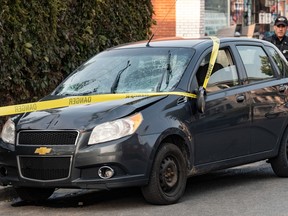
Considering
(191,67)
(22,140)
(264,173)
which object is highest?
(191,67)

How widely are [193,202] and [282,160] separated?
1749mm

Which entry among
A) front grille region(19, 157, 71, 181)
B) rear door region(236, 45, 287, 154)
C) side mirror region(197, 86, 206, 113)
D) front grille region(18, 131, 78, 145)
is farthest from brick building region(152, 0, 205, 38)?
front grille region(19, 157, 71, 181)

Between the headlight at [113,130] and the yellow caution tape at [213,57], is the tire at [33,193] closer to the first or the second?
the headlight at [113,130]

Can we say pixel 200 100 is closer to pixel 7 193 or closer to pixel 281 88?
pixel 281 88

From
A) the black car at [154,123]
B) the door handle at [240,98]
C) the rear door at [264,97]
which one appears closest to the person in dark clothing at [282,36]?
the rear door at [264,97]

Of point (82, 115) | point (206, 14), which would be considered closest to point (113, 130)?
point (82, 115)

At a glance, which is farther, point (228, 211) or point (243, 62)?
point (243, 62)

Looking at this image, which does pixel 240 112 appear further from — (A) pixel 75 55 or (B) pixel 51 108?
(A) pixel 75 55

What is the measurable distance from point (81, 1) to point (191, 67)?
179 inches

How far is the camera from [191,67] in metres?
7.09

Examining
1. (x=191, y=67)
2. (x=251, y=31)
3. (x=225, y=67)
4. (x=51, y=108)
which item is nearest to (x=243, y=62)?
(x=225, y=67)

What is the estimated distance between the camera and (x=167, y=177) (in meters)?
6.64

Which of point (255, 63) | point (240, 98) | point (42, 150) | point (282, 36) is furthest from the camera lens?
point (282, 36)

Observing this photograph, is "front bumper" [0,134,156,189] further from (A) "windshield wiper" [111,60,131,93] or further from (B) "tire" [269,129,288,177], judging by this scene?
(B) "tire" [269,129,288,177]
